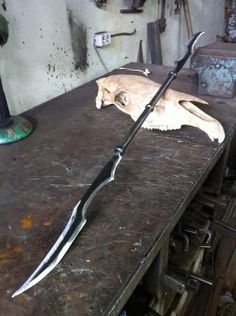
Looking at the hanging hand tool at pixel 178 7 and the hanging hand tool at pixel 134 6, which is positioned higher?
the hanging hand tool at pixel 134 6

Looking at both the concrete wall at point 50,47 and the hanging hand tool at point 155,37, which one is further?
the hanging hand tool at point 155,37

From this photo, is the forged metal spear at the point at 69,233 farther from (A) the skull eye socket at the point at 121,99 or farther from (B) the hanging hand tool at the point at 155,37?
(B) the hanging hand tool at the point at 155,37

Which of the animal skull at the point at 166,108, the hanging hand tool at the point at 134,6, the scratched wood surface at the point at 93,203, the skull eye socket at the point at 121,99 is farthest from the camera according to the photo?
the hanging hand tool at the point at 134,6

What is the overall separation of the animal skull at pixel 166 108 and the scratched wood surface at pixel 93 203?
0.09 ft

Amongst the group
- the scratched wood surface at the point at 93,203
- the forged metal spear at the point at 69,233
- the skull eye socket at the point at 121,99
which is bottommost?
the scratched wood surface at the point at 93,203

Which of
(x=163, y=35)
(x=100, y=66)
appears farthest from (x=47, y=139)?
(x=163, y=35)

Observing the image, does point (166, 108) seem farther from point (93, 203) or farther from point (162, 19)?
point (162, 19)

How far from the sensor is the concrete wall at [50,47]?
3.48 ft

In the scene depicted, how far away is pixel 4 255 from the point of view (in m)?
0.51

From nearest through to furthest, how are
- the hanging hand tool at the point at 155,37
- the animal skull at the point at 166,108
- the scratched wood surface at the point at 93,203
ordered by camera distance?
the scratched wood surface at the point at 93,203 < the animal skull at the point at 166,108 < the hanging hand tool at the point at 155,37

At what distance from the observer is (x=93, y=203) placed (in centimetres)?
62

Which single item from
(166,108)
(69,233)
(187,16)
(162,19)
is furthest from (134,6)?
(69,233)

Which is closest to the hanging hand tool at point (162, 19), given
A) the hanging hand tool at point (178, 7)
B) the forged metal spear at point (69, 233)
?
the hanging hand tool at point (178, 7)

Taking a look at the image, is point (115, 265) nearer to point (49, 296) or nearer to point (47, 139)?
point (49, 296)
